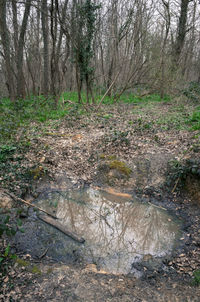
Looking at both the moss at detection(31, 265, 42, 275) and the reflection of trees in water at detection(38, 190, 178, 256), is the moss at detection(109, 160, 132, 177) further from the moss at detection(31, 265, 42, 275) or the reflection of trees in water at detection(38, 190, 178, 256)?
the moss at detection(31, 265, 42, 275)

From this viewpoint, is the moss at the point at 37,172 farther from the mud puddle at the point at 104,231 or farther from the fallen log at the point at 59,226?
the fallen log at the point at 59,226

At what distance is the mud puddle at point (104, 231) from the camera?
3.52 metres

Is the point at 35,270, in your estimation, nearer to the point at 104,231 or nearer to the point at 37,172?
the point at 104,231

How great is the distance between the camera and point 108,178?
577 cm

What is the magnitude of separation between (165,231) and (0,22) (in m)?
11.6

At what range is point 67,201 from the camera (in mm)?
5020

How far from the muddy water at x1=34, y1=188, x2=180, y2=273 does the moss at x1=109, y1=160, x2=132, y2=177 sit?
2.65ft

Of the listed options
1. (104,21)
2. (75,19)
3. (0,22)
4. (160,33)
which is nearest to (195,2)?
(160,33)

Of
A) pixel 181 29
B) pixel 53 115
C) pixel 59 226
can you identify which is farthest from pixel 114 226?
pixel 181 29

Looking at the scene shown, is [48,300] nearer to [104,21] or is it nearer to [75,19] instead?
[75,19]

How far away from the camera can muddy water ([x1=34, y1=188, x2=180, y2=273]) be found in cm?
356

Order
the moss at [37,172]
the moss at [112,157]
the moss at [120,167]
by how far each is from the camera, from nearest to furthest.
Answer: the moss at [37,172] < the moss at [120,167] < the moss at [112,157]

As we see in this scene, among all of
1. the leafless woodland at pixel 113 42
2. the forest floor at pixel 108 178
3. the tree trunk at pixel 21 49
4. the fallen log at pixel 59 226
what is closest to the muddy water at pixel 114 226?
the fallen log at pixel 59 226

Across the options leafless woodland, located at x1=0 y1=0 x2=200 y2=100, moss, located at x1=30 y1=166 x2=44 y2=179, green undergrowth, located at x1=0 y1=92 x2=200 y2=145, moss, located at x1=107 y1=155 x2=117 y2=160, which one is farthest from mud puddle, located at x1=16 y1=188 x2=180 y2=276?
leafless woodland, located at x1=0 y1=0 x2=200 y2=100
